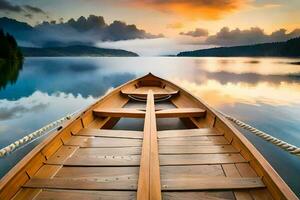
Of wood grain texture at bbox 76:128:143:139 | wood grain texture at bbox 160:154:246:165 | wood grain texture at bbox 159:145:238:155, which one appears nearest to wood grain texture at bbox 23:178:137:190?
wood grain texture at bbox 160:154:246:165

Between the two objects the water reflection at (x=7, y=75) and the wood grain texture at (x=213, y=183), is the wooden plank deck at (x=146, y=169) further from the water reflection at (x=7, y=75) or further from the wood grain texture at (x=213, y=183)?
the water reflection at (x=7, y=75)

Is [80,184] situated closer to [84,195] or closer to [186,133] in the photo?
[84,195]

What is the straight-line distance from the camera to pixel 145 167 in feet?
7.38

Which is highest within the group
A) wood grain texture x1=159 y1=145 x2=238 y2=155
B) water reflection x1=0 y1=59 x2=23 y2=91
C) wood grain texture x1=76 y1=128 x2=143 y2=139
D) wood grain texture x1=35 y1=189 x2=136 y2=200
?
wood grain texture x1=76 y1=128 x2=143 y2=139

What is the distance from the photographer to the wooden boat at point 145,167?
2.05 metres

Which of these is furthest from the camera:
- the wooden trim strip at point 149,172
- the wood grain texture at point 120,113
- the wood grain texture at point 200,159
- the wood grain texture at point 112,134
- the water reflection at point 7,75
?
the water reflection at point 7,75

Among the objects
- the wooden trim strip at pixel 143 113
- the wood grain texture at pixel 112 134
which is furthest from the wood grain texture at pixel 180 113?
the wood grain texture at pixel 112 134

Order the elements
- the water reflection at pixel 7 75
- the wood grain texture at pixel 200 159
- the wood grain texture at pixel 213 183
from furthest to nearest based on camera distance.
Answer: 1. the water reflection at pixel 7 75
2. the wood grain texture at pixel 200 159
3. the wood grain texture at pixel 213 183

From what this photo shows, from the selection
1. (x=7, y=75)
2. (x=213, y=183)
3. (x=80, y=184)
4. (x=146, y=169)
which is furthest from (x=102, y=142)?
(x=7, y=75)

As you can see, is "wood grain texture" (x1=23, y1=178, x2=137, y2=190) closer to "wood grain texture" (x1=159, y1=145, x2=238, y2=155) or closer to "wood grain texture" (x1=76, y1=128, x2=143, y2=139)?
"wood grain texture" (x1=159, y1=145, x2=238, y2=155)

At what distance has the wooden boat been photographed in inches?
80.9

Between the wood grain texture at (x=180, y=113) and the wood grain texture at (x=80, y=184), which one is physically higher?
the wood grain texture at (x=180, y=113)

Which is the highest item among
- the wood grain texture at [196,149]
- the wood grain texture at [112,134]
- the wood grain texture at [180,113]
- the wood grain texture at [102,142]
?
the wood grain texture at [180,113]

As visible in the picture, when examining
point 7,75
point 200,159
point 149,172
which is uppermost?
point 149,172
